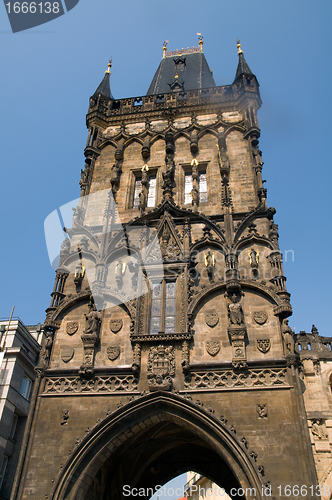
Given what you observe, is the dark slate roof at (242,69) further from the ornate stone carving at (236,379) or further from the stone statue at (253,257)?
the ornate stone carving at (236,379)

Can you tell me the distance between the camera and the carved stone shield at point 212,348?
46.8ft

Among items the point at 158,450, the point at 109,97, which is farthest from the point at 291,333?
the point at 109,97

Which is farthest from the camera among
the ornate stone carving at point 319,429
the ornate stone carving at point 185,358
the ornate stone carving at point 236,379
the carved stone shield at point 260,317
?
the ornate stone carving at point 319,429

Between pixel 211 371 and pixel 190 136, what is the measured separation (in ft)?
36.9

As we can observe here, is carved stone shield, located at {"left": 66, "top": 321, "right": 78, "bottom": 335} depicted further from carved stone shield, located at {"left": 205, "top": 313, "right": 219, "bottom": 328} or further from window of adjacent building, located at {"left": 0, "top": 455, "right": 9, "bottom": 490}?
window of adjacent building, located at {"left": 0, "top": 455, "right": 9, "bottom": 490}

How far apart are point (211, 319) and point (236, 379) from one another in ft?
7.11

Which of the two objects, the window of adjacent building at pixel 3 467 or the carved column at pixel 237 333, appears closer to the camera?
the carved column at pixel 237 333

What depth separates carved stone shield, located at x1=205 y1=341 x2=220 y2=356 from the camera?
14258 mm

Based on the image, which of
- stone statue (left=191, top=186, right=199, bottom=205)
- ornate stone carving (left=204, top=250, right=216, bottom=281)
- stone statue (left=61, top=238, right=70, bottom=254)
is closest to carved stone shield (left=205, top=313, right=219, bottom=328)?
ornate stone carving (left=204, top=250, right=216, bottom=281)

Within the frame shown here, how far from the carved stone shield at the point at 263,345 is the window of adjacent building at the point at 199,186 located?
6809 mm

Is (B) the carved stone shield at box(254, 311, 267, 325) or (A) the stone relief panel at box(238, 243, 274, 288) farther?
(A) the stone relief panel at box(238, 243, 274, 288)

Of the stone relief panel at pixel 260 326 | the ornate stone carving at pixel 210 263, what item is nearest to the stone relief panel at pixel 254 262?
the stone relief panel at pixel 260 326

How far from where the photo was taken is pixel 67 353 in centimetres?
1516

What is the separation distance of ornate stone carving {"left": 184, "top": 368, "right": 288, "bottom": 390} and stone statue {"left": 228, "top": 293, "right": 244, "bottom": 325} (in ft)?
5.16
